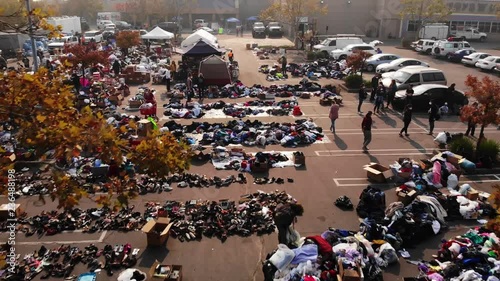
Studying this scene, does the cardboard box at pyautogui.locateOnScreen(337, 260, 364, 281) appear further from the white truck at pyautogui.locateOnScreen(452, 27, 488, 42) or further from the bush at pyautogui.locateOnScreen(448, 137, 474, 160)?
the white truck at pyautogui.locateOnScreen(452, 27, 488, 42)

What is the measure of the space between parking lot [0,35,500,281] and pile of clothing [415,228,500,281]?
0.35 metres

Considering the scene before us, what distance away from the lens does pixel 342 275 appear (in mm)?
7168

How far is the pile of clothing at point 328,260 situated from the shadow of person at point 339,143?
654 cm

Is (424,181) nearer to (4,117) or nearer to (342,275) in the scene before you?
(342,275)

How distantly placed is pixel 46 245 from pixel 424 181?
32.6ft

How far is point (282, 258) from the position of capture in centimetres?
741

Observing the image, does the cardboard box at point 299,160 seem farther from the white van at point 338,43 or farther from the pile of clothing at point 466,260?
the white van at point 338,43

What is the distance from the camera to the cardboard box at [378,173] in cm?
1171

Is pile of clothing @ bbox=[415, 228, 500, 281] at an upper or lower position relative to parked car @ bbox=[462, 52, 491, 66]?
lower

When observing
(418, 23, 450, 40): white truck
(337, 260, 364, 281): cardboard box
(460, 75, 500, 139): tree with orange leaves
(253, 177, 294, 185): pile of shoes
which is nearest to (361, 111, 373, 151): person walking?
(460, 75, 500, 139): tree with orange leaves

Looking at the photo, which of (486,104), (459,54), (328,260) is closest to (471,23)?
(459,54)

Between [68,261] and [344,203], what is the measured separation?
21.8 feet

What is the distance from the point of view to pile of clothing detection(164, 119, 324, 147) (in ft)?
48.9

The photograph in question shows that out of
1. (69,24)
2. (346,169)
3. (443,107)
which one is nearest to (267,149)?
(346,169)
